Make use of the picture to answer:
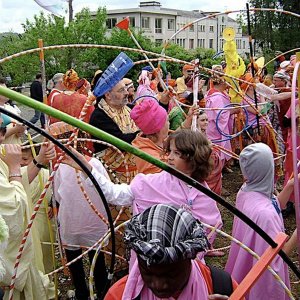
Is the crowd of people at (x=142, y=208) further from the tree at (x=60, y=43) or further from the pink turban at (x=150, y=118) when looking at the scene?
the tree at (x=60, y=43)

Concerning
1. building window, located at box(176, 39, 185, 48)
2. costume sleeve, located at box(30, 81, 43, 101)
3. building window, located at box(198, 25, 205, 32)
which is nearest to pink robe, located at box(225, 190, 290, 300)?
costume sleeve, located at box(30, 81, 43, 101)

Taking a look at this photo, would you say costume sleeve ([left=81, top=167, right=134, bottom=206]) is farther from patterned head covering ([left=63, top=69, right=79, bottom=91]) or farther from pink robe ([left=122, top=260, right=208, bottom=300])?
patterned head covering ([left=63, top=69, right=79, bottom=91])

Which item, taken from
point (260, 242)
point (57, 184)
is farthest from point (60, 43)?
point (260, 242)

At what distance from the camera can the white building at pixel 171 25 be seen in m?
61.6

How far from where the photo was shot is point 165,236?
1.55 meters

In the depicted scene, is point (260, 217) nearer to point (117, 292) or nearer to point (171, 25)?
point (117, 292)

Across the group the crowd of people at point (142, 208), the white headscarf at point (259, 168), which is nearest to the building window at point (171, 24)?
the crowd of people at point (142, 208)

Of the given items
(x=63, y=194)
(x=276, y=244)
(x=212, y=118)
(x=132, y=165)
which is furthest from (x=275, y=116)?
(x=276, y=244)

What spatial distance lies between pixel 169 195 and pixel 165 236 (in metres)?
1.09

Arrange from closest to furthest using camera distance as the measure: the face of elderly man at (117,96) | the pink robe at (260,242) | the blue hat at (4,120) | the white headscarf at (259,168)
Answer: the pink robe at (260,242), the white headscarf at (259,168), the blue hat at (4,120), the face of elderly man at (117,96)

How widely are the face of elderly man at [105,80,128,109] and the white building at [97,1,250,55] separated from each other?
56.2m

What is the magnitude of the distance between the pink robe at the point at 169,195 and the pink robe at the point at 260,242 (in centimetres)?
25

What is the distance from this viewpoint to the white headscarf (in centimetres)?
275

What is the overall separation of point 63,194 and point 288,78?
5144 millimetres
